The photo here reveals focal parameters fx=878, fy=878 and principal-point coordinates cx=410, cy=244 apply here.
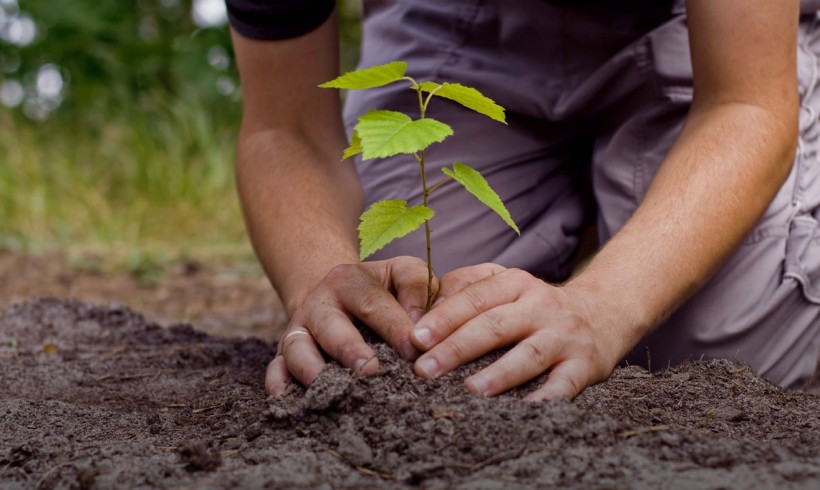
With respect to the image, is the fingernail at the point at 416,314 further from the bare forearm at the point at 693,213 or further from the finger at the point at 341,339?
the bare forearm at the point at 693,213

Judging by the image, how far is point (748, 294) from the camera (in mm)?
2170

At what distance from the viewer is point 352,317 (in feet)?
5.14

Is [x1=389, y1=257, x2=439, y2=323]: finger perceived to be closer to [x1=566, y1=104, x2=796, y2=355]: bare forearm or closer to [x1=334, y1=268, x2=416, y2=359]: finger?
[x1=334, y1=268, x2=416, y2=359]: finger

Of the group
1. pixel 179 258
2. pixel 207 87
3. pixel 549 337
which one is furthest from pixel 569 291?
pixel 207 87

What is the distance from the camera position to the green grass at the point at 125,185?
444cm

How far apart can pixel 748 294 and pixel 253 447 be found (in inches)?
53.5

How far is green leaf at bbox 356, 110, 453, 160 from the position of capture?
1219 millimetres

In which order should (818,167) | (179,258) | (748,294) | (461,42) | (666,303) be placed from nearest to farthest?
(666,303)
(748,294)
(818,167)
(461,42)
(179,258)

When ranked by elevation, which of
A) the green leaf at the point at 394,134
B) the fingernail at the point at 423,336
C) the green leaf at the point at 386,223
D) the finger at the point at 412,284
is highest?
the green leaf at the point at 394,134

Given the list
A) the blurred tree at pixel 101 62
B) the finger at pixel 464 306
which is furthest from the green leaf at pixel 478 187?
the blurred tree at pixel 101 62

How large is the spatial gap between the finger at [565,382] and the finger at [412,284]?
250 millimetres

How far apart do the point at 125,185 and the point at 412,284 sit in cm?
392

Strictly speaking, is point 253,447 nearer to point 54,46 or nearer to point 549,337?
point 549,337

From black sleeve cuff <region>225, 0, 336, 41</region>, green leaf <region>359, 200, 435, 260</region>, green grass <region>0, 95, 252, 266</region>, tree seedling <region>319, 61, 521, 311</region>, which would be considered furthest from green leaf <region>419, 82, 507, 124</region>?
green grass <region>0, 95, 252, 266</region>
